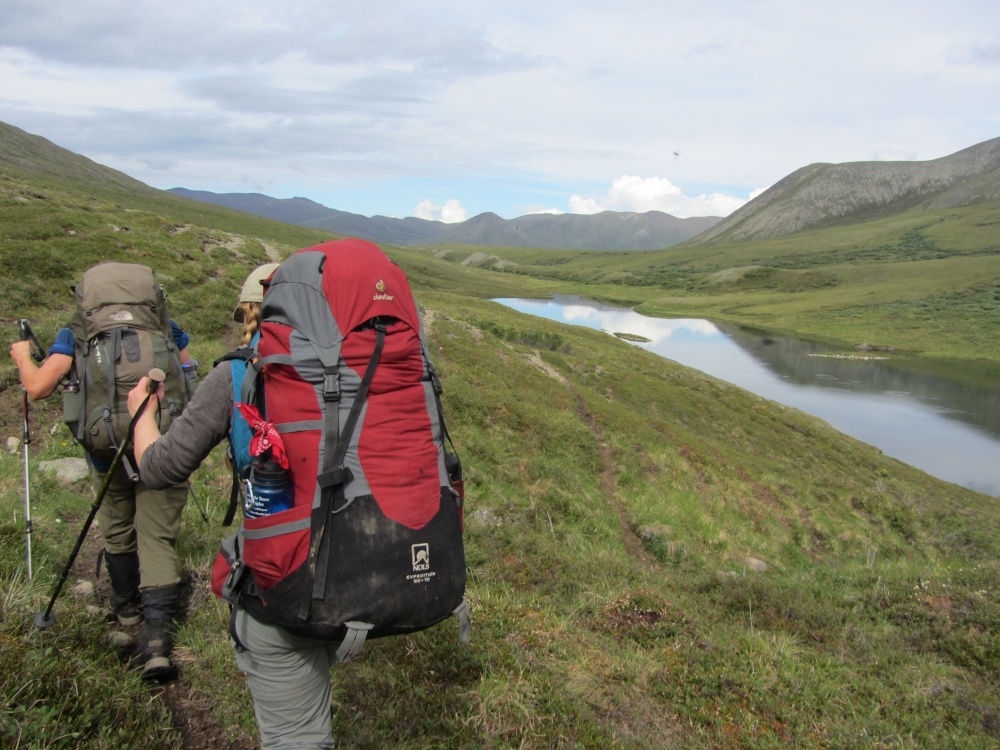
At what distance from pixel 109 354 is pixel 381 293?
2.71 metres

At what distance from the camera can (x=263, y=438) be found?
2.85 meters

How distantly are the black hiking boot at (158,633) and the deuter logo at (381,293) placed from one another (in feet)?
11.0

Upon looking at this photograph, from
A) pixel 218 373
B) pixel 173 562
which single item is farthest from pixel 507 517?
pixel 218 373

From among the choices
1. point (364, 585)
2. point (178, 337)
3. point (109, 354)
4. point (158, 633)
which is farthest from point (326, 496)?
point (178, 337)

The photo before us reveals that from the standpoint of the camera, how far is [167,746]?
12.5ft

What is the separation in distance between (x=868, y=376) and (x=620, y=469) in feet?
201

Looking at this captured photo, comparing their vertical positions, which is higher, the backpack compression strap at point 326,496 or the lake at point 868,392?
the backpack compression strap at point 326,496

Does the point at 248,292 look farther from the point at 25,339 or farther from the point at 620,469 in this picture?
the point at 620,469

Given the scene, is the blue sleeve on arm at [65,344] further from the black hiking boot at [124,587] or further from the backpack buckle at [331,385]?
the backpack buckle at [331,385]

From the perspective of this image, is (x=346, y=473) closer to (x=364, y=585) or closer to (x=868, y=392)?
(x=364, y=585)

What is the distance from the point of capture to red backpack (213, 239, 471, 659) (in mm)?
2848

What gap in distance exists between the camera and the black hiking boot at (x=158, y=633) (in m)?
4.46

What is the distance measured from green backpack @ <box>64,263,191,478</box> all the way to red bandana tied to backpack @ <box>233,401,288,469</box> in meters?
2.23

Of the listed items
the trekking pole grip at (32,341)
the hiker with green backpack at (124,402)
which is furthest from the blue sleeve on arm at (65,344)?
the trekking pole grip at (32,341)
